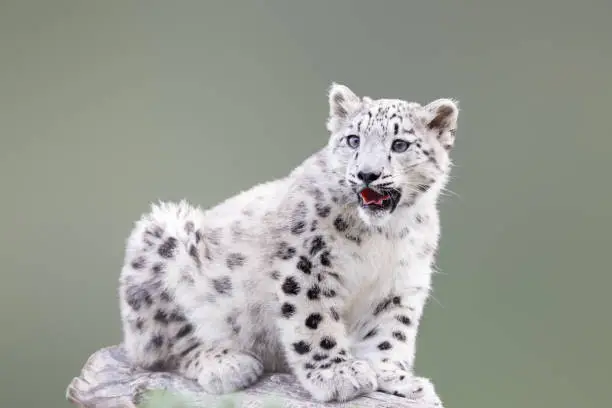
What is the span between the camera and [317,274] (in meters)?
2.66

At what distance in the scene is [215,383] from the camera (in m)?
2.73

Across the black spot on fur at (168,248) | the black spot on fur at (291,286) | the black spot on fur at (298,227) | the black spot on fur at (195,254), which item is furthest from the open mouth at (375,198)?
the black spot on fur at (168,248)

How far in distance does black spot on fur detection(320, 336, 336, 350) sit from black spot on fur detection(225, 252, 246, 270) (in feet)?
1.49

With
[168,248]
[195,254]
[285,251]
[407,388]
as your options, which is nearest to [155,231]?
[168,248]

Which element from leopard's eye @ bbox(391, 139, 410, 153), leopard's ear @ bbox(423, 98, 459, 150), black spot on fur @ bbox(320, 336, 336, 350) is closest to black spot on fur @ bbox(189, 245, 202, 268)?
black spot on fur @ bbox(320, 336, 336, 350)

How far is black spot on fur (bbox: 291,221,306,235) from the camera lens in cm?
273

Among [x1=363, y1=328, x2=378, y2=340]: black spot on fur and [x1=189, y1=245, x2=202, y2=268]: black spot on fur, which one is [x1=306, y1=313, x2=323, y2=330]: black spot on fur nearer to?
[x1=363, y1=328, x2=378, y2=340]: black spot on fur

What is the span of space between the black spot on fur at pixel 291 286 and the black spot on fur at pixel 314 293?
0.04m

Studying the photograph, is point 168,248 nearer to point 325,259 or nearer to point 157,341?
point 157,341

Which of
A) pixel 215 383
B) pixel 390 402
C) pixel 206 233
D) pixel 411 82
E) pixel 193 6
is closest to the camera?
pixel 390 402

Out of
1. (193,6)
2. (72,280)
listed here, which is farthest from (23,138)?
(193,6)

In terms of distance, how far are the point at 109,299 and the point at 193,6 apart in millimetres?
1439

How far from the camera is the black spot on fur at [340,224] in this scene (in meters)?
2.70

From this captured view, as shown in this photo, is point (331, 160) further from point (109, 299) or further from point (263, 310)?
point (109, 299)
